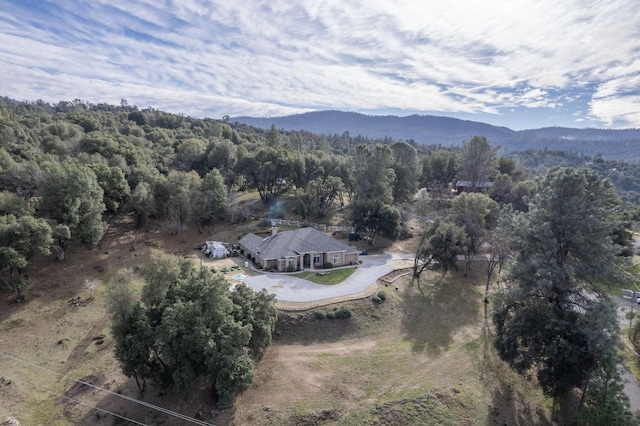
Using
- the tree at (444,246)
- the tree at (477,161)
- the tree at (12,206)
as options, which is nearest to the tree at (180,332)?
the tree at (12,206)

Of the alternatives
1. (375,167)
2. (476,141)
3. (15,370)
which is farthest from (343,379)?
(476,141)

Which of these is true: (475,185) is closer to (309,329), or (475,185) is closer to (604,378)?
(309,329)

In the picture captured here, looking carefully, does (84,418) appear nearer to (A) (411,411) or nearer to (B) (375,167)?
(A) (411,411)

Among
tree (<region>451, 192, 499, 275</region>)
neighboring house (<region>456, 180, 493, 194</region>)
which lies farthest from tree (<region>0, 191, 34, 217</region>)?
neighboring house (<region>456, 180, 493, 194</region>)

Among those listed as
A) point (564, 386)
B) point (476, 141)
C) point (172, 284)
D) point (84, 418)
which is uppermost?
point (476, 141)

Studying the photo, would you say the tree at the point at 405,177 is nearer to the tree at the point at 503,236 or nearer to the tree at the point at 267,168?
the tree at the point at 267,168

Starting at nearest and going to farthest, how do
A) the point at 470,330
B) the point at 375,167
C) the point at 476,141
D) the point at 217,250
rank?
the point at 470,330
the point at 217,250
the point at 375,167
the point at 476,141
